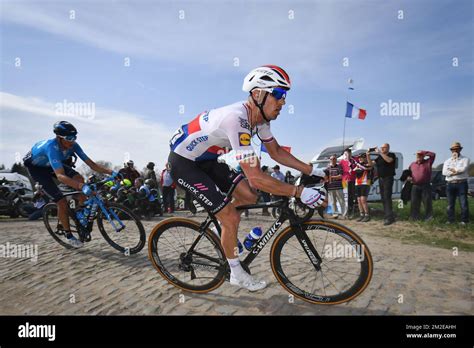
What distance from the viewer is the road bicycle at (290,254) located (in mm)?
2922

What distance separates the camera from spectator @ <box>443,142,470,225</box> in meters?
7.63

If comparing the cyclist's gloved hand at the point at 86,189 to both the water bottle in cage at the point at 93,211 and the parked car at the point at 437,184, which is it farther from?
the parked car at the point at 437,184

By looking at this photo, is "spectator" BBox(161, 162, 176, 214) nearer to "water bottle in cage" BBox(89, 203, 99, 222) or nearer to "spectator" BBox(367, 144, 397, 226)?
"water bottle in cage" BBox(89, 203, 99, 222)

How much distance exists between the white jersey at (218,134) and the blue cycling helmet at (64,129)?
2.84m

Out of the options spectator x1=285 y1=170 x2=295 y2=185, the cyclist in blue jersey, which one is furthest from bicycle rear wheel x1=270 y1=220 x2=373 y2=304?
spectator x1=285 y1=170 x2=295 y2=185

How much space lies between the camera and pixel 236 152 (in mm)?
2828

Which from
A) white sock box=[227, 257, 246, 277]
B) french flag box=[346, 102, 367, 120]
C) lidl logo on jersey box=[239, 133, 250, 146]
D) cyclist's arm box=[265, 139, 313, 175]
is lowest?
white sock box=[227, 257, 246, 277]

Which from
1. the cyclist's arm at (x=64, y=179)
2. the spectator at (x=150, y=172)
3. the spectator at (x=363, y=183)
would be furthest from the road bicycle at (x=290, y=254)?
the spectator at (x=150, y=172)

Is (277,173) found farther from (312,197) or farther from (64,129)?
(312,197)

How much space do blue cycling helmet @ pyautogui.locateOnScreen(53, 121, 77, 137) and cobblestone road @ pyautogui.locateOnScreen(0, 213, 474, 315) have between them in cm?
221

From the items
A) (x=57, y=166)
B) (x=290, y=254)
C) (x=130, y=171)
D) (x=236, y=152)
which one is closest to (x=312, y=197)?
(x=236, y=152)

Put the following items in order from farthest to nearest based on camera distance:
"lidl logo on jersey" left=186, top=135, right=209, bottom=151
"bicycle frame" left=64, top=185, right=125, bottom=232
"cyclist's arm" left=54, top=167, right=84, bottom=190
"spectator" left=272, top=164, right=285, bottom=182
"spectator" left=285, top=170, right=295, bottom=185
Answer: "spectator" left=272, top=164, right=285, bottom=182
"spectator" left=285, top=170, right=295, bottom=185
"bicycle frame" left=64, top=185, right=125, bottom=232
"cyclist's arm" left=54, top=167, right=84, bottom=190
"lidl logo on jersey" left=186, top=135, right=209, bottom=151

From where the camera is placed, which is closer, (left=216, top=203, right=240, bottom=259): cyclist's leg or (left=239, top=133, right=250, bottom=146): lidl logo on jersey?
(left=239, top=133, right=250, bottom=146): lidl logo on jersey
